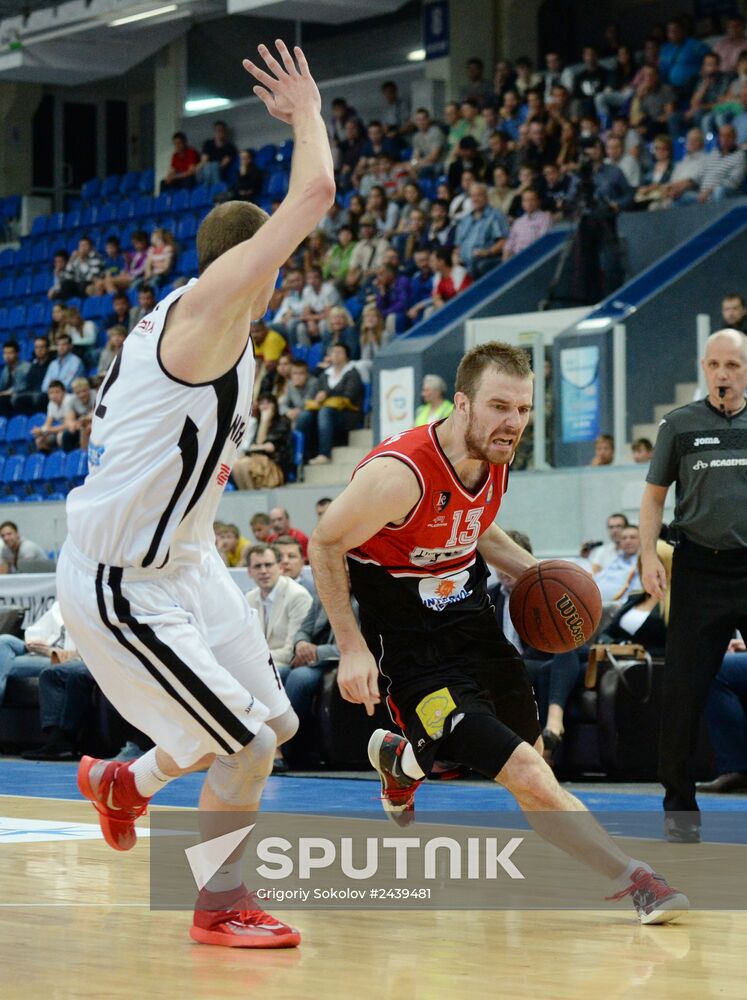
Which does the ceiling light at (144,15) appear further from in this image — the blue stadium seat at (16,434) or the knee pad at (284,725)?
the knee pad at (284,725)

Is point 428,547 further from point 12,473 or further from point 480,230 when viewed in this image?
point 12,473

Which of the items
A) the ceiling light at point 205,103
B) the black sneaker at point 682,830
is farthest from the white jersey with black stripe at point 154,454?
the ceiling light at point 205,103


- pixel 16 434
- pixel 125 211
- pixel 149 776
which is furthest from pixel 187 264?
pixel 149 776

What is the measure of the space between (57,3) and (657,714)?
19.3 meters

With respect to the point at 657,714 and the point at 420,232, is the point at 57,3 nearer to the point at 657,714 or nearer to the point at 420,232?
the point at 420,232

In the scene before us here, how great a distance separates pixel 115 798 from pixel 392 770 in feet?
3.52

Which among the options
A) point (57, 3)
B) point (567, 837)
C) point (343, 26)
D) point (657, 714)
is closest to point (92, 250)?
point (57, 3)

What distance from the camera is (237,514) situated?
52.9 feet

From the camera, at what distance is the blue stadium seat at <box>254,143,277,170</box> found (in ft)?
80.6

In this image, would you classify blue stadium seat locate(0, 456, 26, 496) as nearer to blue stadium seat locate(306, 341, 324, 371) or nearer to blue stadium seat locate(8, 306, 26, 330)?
blue stadium seat locate(8, 306, 26, 330)

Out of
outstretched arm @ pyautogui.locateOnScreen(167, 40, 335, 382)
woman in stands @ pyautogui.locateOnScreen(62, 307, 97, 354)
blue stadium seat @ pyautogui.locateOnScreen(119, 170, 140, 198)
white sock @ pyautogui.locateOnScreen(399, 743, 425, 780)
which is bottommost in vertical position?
white sock @ pyautogui.locateOnScreen(399, 743, 425, 780)

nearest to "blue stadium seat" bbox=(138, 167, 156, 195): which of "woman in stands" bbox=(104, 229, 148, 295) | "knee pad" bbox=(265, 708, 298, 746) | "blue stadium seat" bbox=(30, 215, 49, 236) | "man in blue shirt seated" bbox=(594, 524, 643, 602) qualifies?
"blue stadium seat" bbox=(30, 215, 49, 236)

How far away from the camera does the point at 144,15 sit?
2423 cm

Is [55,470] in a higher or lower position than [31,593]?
higher
